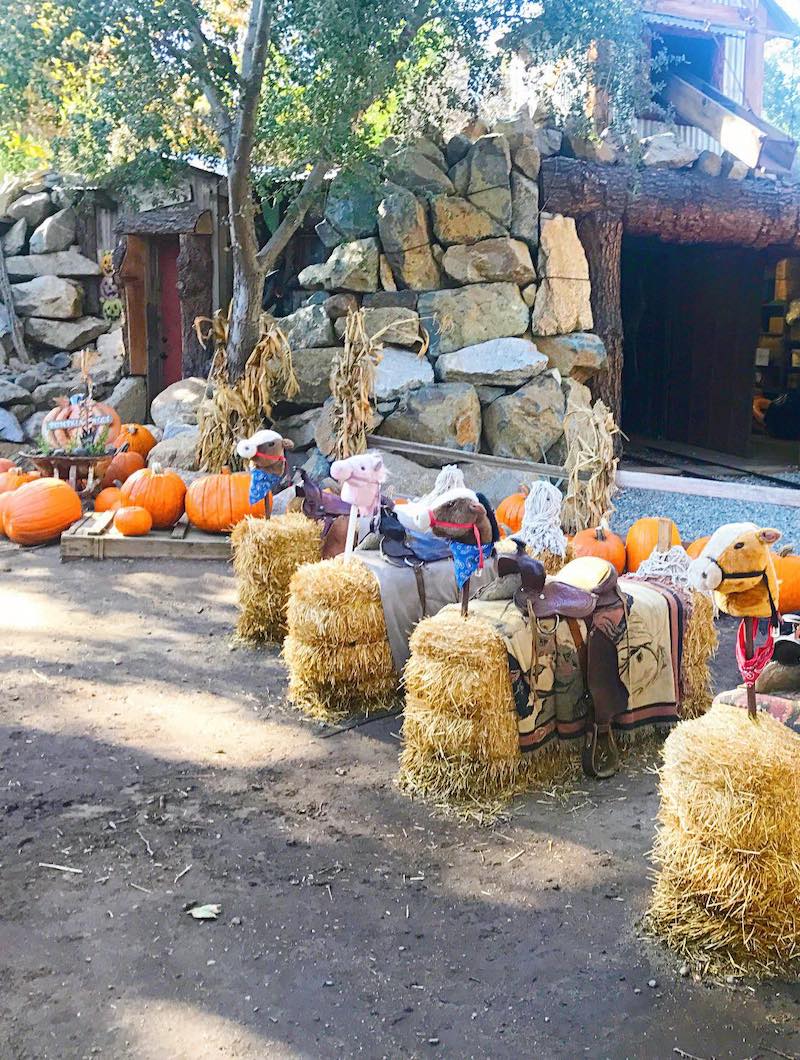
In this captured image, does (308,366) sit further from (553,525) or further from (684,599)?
(684,599)

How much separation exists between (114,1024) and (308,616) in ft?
8.09

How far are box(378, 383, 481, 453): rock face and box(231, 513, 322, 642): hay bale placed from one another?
11.0 ft

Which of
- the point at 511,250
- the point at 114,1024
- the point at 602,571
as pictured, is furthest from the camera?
the point at 511,250

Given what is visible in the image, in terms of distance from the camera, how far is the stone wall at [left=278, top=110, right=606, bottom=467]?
9602 mm

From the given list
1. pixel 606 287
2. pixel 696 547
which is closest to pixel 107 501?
pixel 696 547

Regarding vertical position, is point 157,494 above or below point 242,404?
below

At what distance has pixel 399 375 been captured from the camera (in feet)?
31.2

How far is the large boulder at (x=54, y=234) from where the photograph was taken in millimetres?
14469

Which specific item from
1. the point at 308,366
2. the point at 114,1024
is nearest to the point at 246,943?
the point at 114,1024

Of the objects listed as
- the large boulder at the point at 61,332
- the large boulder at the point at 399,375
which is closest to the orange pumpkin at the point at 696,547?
the large boulder at the point at 399,375

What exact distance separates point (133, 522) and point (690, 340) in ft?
28.7

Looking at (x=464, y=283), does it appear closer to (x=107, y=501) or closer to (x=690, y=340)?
(x=107, y=501)

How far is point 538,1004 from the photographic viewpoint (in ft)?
9.48

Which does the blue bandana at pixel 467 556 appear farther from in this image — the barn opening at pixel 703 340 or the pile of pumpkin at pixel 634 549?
the barn opening at pixel 703 340
